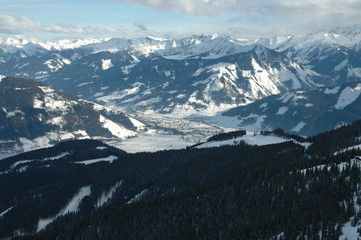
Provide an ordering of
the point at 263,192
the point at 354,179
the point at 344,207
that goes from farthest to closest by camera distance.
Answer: the point at 263,192
the point at 354,179
the point at 344,207

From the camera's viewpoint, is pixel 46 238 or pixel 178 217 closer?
pixel 178 217

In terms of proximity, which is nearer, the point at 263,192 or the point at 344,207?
the point at 344,207

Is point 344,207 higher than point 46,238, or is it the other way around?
point 344,207

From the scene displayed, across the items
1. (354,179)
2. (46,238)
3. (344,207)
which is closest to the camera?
(344,207)

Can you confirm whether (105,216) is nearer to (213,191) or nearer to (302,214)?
(213,191)

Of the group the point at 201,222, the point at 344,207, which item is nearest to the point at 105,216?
the point at 201,222

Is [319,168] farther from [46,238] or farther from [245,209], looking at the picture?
[46,238]

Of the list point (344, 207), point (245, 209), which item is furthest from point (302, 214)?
point (245, 209)

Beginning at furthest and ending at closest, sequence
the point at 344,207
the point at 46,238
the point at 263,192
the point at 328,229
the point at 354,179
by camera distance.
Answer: the point at 46,238, the point at 263,192, the point at 354,179, the point at 344,207, the point at 328,229

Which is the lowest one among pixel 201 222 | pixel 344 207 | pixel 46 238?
pixel 46 238

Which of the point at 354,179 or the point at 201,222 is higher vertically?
the point at 354,179
